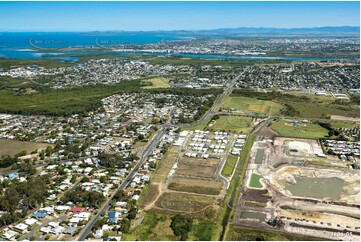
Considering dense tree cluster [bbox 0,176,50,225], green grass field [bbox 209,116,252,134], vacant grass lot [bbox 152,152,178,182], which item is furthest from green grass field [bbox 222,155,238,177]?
dense tree cluster [bbox 0,176,50,225]

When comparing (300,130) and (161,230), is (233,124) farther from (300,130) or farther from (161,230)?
(161,230)

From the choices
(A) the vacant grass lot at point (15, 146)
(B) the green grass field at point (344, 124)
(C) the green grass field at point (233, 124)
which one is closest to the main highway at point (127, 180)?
(C) the green grass field at point (233, 124)

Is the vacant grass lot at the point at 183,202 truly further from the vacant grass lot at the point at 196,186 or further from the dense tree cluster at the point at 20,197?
the dense tree cluster at the point at 20,197

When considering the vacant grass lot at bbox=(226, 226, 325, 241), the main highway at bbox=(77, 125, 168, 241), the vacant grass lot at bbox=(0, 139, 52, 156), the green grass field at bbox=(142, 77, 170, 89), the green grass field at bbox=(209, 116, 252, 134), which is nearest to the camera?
the vacant grass lot at bbox=(226, 226, 325, 241)

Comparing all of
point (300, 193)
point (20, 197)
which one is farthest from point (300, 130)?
point (20, 197)

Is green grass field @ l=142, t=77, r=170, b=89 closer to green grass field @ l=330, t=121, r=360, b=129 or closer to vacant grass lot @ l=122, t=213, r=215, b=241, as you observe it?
green grass field @ l=330, t=121, r=360, b=129
